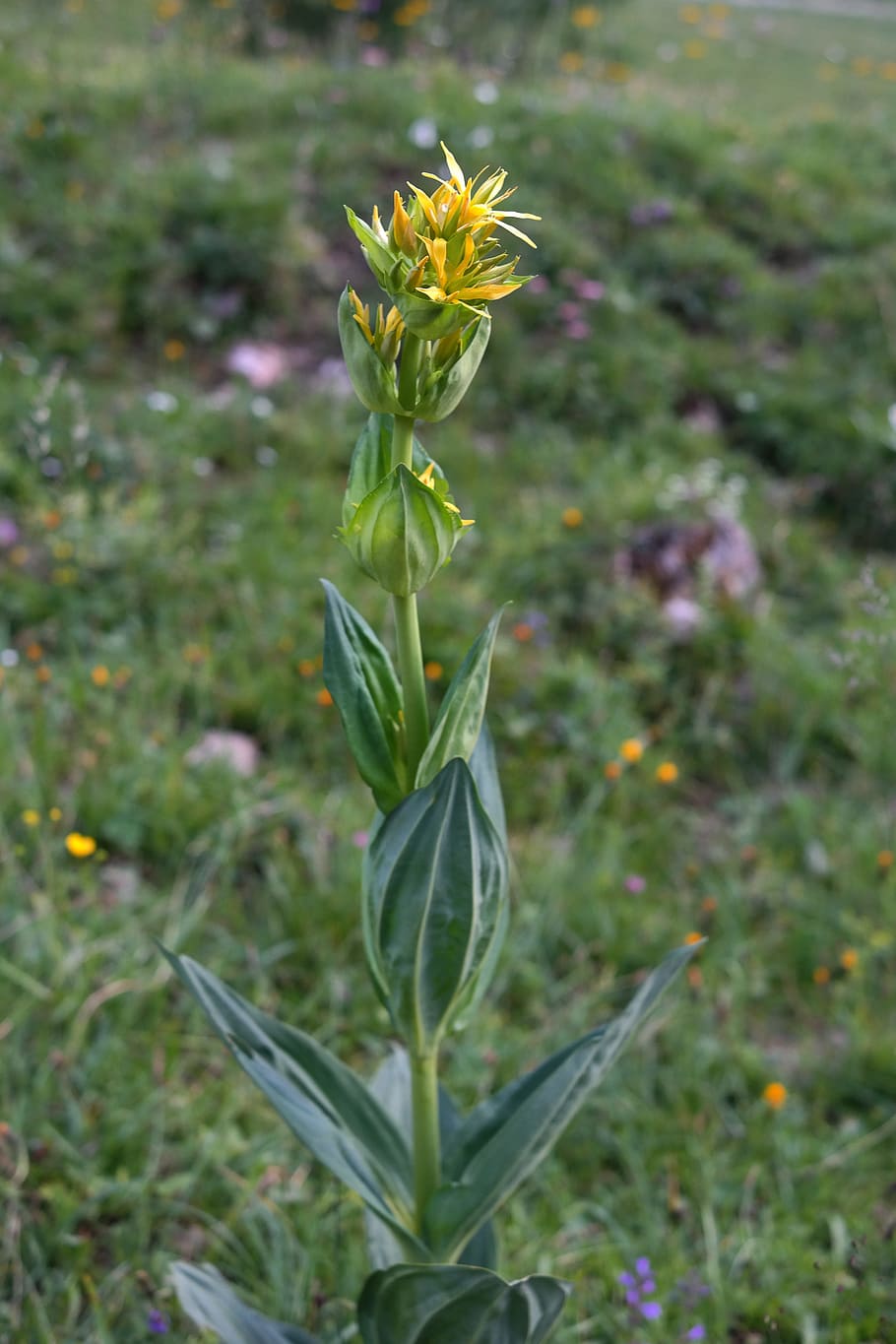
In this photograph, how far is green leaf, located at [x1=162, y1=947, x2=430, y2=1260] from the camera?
53.7 inches

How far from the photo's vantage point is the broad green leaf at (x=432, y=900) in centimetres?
127

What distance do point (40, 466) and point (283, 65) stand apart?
4.11m

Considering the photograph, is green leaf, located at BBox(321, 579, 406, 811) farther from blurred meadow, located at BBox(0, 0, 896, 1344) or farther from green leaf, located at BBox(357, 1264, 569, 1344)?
blurred meadow, located at BBox(0, 0, 896, 1344)

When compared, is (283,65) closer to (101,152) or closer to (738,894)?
(101,152)

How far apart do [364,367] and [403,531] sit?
16 cm

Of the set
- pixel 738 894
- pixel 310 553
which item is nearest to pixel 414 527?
pixel 738 894

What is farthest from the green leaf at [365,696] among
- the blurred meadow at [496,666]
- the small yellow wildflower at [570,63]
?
the small yellow wildflower at [570,63]

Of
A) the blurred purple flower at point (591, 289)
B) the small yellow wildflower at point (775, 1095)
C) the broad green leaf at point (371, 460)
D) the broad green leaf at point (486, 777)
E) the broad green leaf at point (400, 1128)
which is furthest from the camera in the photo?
the blurred purple flower at point (591, 289)

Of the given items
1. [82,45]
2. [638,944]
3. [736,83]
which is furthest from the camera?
[736,83]

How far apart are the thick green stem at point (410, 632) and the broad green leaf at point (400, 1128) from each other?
1.85 feet

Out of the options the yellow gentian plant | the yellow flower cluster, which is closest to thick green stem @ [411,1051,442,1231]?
the yellow gentian plant

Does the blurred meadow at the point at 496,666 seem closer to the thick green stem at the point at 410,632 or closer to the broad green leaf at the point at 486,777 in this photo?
the broad green leaf at the point at 486,777

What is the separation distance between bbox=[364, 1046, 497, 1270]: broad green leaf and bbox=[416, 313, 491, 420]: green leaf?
0.95 m

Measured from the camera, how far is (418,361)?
1151mm
